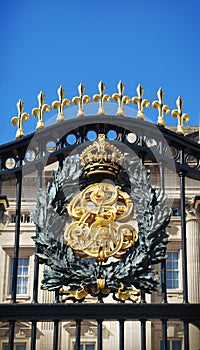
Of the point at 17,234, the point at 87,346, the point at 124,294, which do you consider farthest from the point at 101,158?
the point at 87,346

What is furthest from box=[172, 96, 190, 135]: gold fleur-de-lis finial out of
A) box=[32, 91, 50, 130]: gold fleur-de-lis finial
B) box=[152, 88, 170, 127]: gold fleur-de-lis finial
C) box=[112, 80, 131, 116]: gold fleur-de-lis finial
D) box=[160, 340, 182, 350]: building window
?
box=[160, 340, 182, 350]: building window

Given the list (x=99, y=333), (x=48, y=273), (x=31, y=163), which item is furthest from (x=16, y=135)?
(x=99, y=333)

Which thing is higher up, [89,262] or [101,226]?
[101,226]

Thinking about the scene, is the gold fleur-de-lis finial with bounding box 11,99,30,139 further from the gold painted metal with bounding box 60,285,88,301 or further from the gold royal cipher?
the gold painted metal with bounding box 60,285,88,301

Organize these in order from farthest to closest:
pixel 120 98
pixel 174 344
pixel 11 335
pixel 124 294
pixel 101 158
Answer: pixel 174 344 < pixel 120 98 < pixel 101 158 < pixel 124 294 < pixel 11 335

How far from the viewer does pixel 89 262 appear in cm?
1110

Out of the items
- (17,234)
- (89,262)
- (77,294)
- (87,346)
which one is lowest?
(87,346)

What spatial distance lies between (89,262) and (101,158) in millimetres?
1548

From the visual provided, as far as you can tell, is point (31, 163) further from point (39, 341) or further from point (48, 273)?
point (39, 341)

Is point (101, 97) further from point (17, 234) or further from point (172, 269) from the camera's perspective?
point (172, 269)

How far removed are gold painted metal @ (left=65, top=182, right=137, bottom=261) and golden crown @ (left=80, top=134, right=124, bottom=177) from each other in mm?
225

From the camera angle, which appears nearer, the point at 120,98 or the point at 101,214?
the point at 101,214

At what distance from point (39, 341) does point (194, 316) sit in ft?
31.7

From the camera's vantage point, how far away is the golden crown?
37.2 ft
